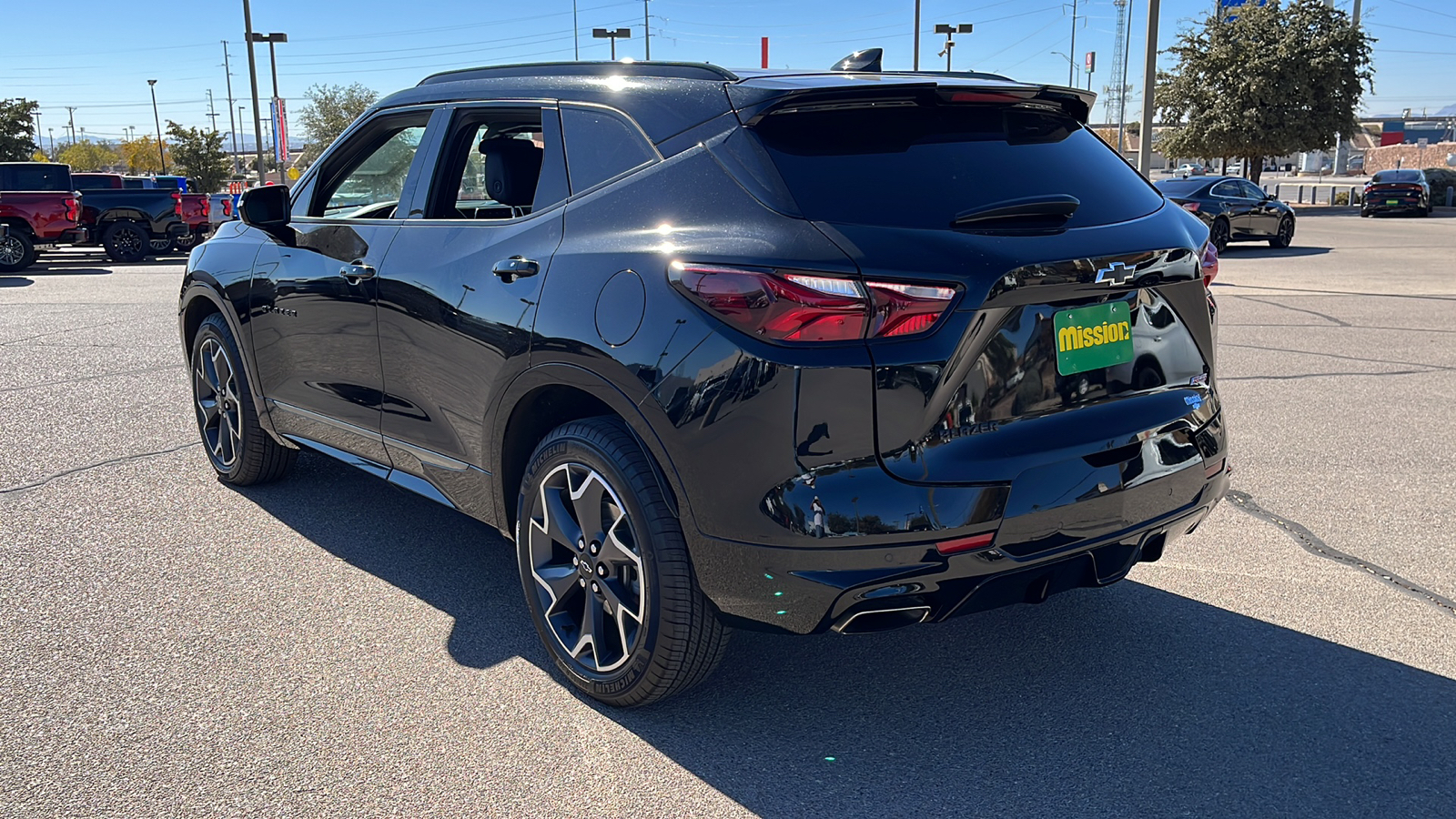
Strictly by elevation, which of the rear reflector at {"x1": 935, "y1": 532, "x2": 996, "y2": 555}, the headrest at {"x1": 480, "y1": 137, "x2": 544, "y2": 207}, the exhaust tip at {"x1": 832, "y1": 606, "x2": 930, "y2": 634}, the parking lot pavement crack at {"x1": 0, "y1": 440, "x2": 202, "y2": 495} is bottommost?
the parking lot pavement crack at {"x1": 0, "y1": 440, "x2": 202, "y2": 495}

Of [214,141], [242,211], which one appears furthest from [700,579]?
[214,141]

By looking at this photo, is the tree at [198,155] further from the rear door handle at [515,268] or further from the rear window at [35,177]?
the rear door handle at [515,268]

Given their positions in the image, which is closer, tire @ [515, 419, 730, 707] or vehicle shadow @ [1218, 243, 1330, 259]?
tire @ [515, 419, 730, 707]

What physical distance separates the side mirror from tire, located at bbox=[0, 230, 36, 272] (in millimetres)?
18242

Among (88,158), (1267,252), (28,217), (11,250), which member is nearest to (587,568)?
(11,250)

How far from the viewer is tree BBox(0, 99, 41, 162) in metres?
58.0

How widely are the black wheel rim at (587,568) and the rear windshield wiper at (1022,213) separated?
118cm

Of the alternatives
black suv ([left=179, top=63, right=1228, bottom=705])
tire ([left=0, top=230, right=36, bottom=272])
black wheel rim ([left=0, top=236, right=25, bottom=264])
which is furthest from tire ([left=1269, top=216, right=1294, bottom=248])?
black wheel rim ([left=0, top=236, right=25, bottom=264])

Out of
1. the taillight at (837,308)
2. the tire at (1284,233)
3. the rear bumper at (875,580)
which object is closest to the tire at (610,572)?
the rear bumper at (875,580)

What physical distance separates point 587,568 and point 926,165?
146 centimetres

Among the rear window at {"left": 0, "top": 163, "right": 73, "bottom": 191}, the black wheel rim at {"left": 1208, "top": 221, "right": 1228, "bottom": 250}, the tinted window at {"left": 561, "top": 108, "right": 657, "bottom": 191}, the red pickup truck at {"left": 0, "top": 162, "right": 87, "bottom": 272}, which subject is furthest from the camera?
the black wheel rim at {"left": 1208, "top": 221, "right": 1228, "bottom": 250}

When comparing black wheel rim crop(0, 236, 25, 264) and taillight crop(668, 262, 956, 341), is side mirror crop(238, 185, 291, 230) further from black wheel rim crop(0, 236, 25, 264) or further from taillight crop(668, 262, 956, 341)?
black wheel rim crop(0, 236, 25, 264)

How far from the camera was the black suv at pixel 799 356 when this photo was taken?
274cm

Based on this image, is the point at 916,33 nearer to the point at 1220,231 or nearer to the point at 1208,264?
the point at 1220,231
